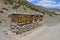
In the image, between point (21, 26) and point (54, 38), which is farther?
point (21, 26)

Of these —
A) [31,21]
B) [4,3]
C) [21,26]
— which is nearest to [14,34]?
[21,26]

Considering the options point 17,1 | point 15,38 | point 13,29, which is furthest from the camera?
point 17,1

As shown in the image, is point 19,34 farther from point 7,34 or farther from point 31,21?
point 31,21

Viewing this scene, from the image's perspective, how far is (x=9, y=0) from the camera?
31516 mm

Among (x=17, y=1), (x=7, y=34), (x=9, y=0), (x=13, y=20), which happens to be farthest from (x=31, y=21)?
(x=17, y=1)

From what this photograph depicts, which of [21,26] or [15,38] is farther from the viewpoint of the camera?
[21,26]

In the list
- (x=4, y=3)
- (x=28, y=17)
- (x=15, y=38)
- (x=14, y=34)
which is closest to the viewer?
(x=15, y=38)

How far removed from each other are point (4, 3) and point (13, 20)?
1122cm

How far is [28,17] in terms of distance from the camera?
1830cm

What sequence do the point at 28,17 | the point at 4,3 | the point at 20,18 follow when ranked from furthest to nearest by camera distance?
the point at 4,3 → the point at 28,17 → the point at 20,18

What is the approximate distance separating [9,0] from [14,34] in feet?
57.1

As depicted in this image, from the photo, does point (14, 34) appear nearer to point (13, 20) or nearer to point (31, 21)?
point (13, 20)

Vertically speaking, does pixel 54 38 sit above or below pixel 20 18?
below

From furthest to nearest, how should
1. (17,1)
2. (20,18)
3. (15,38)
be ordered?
(17,1), (20,18), (15,38)
